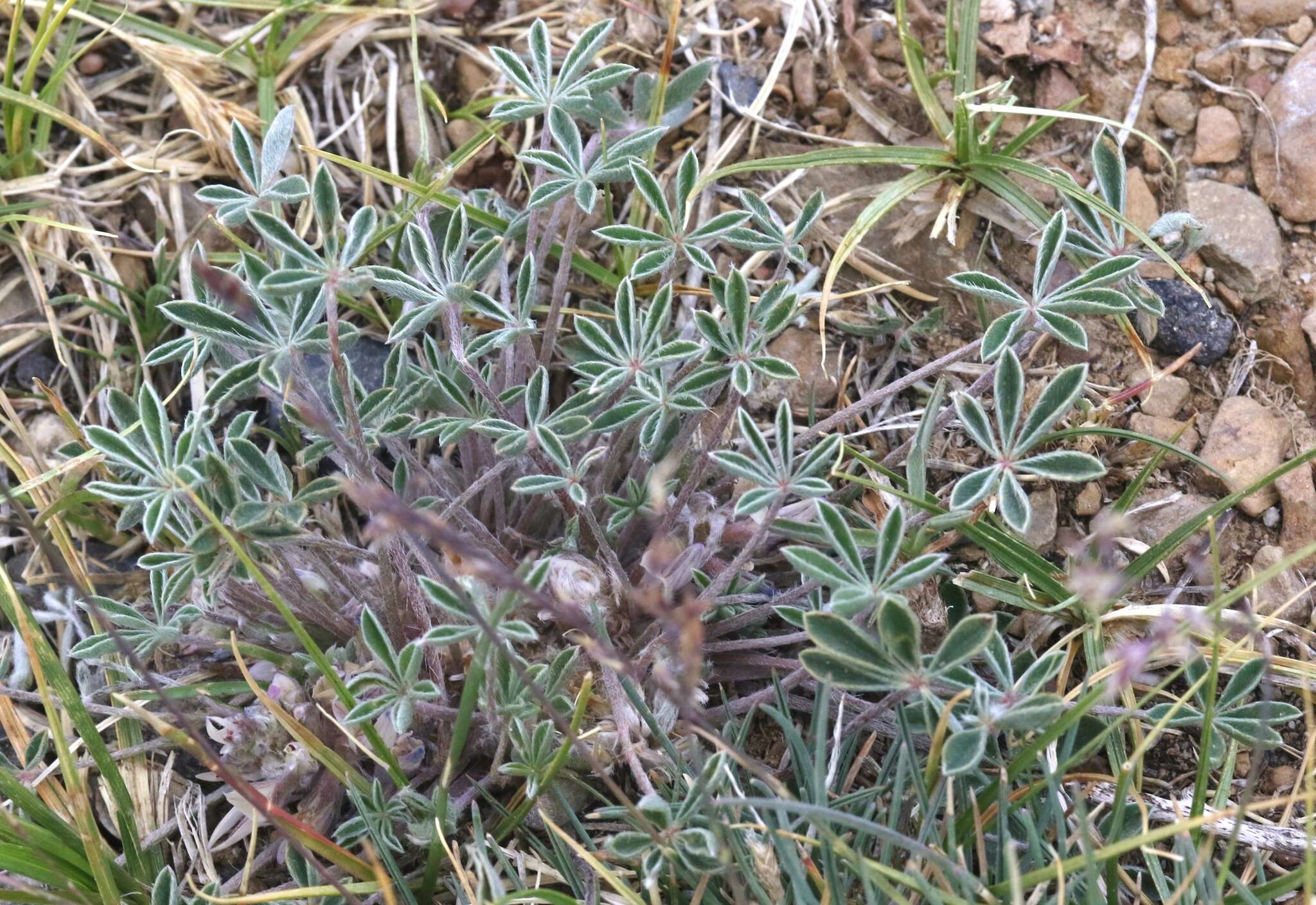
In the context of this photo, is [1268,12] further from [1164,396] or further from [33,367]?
[33,367]

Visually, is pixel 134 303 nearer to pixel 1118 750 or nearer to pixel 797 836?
pixel 797 836

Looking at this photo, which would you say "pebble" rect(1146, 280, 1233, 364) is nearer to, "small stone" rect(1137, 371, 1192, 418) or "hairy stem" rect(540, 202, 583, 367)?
"small stone" rect(1137, 371, 1192, 418)

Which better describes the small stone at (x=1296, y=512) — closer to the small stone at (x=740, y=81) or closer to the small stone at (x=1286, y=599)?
the small stone at (x=1286, y=599)

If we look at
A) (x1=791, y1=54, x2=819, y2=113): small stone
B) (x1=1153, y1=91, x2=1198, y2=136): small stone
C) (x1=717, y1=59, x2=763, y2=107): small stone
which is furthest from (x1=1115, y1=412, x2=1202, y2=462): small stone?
(x1=717, y1=59, x2=763, y2=107): small stone

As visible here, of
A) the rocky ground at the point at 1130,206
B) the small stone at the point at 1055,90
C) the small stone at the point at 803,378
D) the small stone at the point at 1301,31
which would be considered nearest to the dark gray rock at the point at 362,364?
the rocky ground at the point at 1130,206

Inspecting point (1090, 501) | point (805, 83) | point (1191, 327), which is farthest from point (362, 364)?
point (1191, 327)

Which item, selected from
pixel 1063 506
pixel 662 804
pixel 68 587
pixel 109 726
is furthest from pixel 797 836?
pixel 68 587

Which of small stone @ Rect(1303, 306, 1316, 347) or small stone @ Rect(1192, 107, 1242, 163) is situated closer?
small stone @ Rect(1303, 306, 1316, 347)
